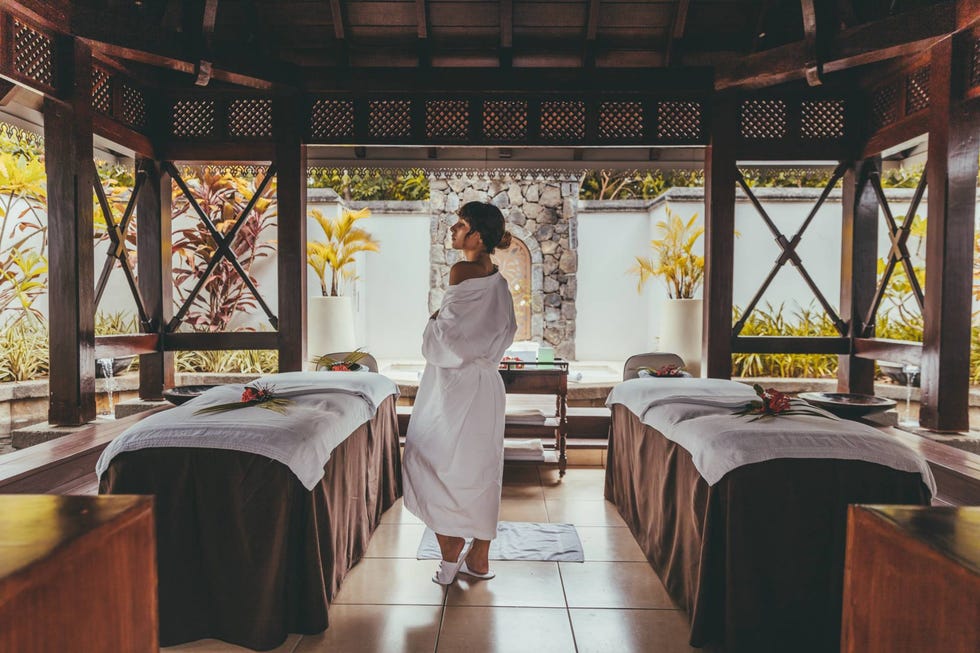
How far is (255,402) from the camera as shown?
2396 millimetres

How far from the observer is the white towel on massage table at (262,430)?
77.9 inches

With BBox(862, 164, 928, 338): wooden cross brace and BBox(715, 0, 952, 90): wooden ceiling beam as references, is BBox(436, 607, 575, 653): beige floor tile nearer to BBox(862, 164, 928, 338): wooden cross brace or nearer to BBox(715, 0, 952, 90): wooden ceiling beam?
BBox(862, 164, 928, 338): wooden cross brace

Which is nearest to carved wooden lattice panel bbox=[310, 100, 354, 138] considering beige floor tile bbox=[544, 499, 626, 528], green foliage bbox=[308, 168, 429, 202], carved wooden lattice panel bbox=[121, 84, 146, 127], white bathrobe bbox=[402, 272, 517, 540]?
carved wooden lattice panel bbox=[121, 84, 146, 127]

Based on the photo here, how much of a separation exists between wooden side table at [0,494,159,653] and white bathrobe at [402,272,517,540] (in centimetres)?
142

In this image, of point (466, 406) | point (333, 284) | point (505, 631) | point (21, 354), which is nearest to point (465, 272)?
point (466, 406)

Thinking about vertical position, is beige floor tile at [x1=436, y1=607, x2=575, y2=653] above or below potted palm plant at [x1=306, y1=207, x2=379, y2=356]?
below

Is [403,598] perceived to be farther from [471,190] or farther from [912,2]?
[471,190]

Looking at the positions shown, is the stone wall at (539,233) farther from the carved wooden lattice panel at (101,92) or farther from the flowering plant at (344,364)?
the carved wooden lattice panel at (101,92)

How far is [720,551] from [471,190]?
7297 mm

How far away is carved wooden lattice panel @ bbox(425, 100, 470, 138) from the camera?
4152mm

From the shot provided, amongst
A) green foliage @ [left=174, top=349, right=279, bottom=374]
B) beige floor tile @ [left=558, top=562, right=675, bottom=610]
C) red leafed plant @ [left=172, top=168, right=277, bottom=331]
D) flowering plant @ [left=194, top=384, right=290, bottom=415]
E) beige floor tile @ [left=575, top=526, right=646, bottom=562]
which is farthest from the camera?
red leafed plant @ [left=172, top=168, right=277, bottom=331]

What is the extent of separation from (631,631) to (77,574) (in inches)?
70.0

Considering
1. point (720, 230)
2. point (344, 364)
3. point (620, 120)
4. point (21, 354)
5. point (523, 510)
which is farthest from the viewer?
point (21, 354)

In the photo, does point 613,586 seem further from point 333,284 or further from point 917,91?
point 333,284
